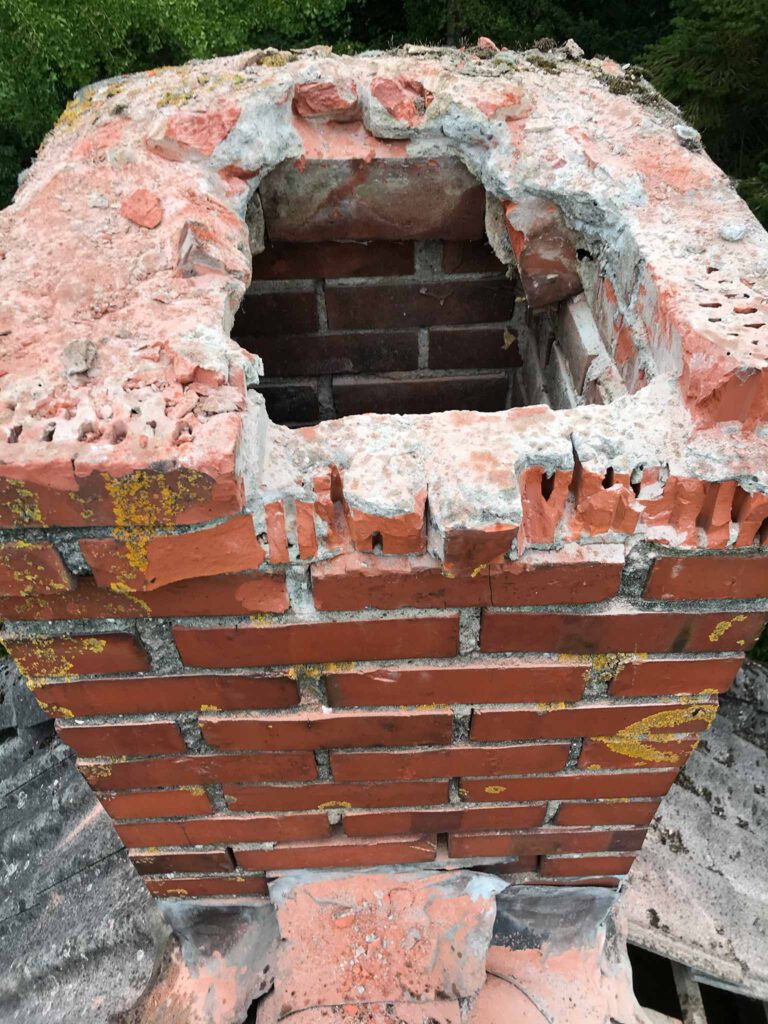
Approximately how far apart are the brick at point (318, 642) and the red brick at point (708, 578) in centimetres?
27

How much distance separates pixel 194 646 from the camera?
1003 millimetres

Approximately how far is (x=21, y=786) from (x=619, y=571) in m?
1.98

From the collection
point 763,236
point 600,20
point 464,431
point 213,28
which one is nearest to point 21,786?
point 464,431

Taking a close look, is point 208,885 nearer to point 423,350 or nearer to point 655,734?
point 655,734

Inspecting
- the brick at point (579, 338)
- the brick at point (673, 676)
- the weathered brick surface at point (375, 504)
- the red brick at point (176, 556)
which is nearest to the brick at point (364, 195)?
the weathered brick surface at point (375, 504)

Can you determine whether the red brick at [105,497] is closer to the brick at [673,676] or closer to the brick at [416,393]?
the brick at [673,676]


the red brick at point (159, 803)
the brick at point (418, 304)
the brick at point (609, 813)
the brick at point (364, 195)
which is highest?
the brick at point (364, 195)

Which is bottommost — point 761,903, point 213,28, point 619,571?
point 761,903

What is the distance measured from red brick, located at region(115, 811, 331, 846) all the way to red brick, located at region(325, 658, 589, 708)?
1.20ft

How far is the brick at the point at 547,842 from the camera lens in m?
1.40

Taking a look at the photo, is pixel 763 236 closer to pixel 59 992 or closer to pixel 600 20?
pixel 59 992

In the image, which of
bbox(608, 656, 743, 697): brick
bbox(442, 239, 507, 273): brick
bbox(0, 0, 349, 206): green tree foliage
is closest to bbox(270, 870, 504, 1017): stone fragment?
bbox(608, 656, 743, 697): brick

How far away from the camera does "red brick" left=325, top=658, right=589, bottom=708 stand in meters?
1.06

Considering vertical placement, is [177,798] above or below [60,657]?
below
